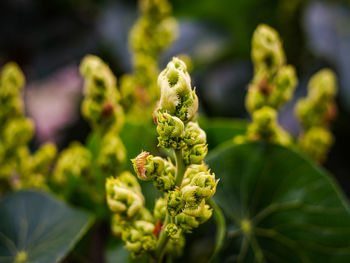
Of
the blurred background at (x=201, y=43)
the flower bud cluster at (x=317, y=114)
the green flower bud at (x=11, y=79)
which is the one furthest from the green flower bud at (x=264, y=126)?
the blurred background at (x=201, y=43)

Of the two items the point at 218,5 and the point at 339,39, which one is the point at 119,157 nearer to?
the point at 339,39

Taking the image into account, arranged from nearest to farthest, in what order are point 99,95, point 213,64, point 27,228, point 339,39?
point 99,95 < point 27,228 < point 339,39 < point 213,64

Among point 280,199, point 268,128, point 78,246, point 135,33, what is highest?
point 135,33

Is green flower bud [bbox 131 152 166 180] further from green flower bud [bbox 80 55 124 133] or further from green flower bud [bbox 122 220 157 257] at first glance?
green flower bud [bbox 80 55 124 133]

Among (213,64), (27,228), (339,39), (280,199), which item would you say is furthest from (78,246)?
(339,39)

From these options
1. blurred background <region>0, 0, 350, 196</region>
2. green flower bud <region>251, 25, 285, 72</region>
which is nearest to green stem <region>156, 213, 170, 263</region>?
green flower bud <region>251, 25, 285, 72</region>

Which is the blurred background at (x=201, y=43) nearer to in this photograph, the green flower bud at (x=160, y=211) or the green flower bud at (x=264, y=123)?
the green flower bud at (x=264, y=123)
